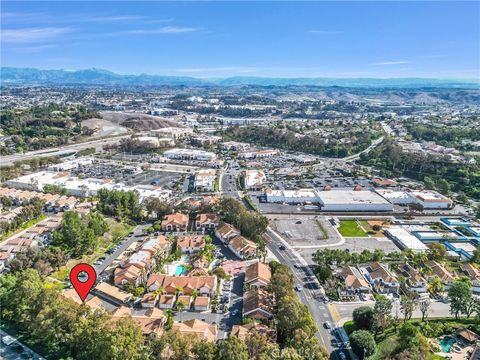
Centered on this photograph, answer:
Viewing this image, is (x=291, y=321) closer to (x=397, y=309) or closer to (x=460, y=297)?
(x=397, y=309)

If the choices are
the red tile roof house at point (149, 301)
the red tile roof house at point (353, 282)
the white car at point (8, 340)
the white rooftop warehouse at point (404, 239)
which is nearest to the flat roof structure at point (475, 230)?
the white rooftop warehouse at point (404, 239)

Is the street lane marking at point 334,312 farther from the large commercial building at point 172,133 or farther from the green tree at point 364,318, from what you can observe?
the large commercial building at point 172,133

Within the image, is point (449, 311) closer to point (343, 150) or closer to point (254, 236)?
point (254, 236)

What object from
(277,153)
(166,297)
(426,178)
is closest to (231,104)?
(277,153)

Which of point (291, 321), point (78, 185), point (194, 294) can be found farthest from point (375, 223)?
point (78, 185)

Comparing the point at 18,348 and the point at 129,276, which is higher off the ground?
the point at 129,276

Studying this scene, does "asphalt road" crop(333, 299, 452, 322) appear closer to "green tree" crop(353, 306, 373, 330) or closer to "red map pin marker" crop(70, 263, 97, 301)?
"green tree" crop(353, 306, 373, 330)
